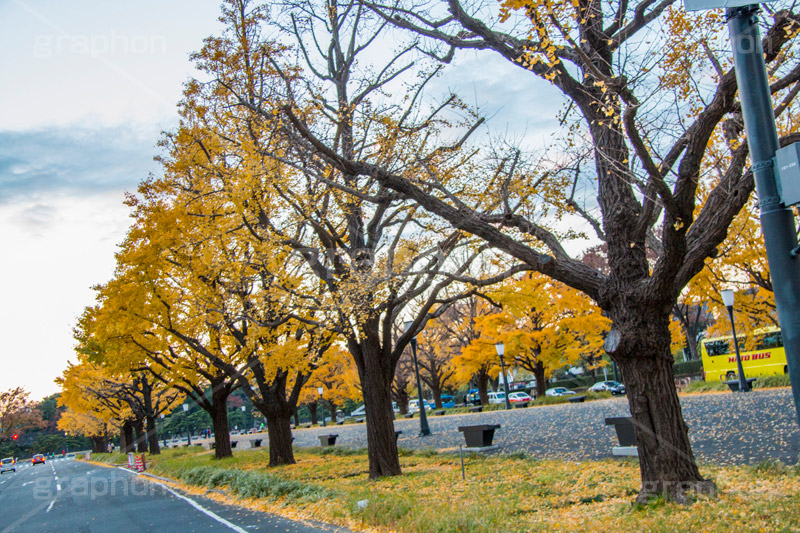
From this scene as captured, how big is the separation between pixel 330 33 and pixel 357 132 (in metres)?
2.78

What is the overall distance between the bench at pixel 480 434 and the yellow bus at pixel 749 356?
1669 centimetres

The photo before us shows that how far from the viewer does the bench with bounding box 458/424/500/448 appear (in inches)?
592

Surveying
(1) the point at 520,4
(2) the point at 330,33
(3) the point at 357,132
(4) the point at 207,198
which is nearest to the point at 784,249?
(1) the point at 520,4

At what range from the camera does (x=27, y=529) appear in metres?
11.5

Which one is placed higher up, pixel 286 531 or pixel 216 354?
pixel 216 354

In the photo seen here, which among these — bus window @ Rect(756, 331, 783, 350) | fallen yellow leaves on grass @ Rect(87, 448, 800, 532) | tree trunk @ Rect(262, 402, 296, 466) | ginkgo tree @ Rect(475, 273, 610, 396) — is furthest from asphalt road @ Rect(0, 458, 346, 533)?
bus window @ Rect(756, 331, 783, 350)

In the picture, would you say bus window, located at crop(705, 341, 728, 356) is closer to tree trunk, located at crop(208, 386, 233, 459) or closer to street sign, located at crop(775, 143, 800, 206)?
tree trunk, located at crop(208, 386, 233, 459)

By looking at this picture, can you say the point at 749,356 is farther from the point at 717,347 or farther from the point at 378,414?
the point at 378,414

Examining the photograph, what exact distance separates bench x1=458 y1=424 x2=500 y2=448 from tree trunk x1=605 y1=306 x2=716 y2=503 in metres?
8.53

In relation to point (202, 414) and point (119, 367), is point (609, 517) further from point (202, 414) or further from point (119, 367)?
point (202, 414)

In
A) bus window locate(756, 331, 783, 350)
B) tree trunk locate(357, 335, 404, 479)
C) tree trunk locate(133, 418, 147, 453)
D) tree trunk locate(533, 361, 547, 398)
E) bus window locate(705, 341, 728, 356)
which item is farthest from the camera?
tree trunk locate(133, 418, 147, 453)

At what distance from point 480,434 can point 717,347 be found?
76.9ft

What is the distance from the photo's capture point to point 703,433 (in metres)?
12.4

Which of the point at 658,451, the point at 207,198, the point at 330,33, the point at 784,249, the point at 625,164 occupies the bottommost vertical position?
the point at 658,451
